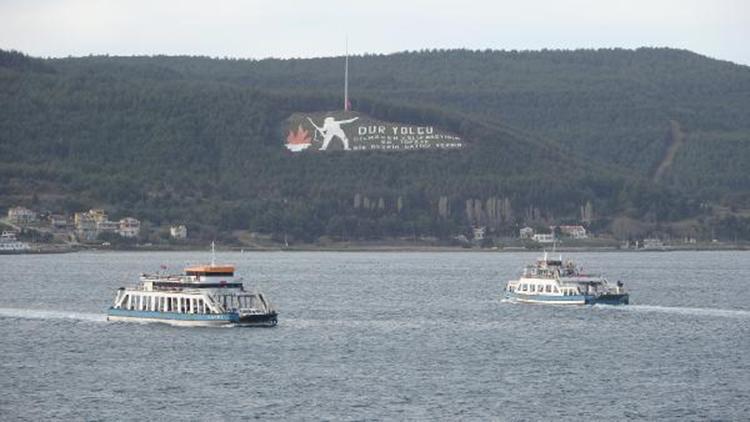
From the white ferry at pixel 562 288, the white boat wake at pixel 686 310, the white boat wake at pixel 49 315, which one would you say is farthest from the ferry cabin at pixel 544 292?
the white boat wake at pixel 49 315

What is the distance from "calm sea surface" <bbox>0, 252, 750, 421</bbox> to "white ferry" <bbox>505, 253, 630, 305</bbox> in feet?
6.07

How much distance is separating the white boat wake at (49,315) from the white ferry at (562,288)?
3613 cm

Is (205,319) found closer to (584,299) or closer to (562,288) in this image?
(584,299)

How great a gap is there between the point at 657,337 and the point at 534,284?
104 ft

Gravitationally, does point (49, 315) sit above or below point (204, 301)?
below

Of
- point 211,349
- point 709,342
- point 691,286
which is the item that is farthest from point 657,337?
point 691,286

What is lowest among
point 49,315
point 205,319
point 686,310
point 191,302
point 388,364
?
point 388,364

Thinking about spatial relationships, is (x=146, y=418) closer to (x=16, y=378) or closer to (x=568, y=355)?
(x=16, y=378)

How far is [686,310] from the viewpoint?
477 ft

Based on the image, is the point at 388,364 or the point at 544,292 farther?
the point at 544,292

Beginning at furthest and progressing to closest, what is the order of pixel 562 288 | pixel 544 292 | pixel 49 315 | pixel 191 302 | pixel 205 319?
pixel 544 292, pixel 562 288, pixel 49 315, pixel 191 302, pixel 205 319

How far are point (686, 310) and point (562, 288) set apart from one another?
10209 mm

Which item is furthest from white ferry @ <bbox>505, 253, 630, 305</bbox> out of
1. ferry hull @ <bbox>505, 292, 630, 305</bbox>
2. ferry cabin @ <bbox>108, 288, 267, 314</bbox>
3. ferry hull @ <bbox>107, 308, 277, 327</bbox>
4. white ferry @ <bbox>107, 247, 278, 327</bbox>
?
ferry hull @ <bbox>107, 308, 277, 327</bbox>

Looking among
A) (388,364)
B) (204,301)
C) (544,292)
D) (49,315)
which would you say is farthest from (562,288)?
(388,364)
